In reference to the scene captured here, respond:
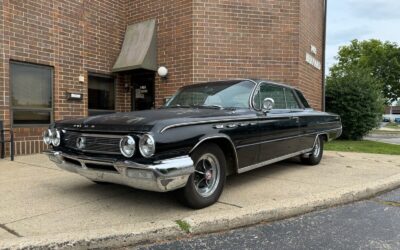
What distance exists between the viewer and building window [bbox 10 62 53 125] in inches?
322

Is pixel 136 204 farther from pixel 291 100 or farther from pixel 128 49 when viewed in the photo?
pixel 128 49

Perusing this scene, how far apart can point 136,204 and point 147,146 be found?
3.36 ft

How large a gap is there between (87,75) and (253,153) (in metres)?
6.38

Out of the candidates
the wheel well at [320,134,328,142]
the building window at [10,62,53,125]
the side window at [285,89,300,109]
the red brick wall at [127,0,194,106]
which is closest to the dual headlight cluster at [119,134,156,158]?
the side window at [285,89,300,109]

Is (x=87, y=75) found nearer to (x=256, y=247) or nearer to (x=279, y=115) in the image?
(x=279, y=115)

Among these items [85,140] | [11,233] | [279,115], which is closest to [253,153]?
[279,115]

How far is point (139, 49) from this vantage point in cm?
1040

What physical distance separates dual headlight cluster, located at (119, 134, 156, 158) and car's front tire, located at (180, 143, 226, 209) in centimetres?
54

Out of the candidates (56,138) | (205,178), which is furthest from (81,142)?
(205,178)

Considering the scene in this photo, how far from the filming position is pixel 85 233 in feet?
10.7

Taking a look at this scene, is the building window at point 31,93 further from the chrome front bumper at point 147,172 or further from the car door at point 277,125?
the car door at point 277,125

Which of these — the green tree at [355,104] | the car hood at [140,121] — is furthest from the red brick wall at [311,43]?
the car hood at [140,121]

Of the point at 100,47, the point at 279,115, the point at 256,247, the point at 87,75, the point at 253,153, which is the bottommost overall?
the point at 256,247

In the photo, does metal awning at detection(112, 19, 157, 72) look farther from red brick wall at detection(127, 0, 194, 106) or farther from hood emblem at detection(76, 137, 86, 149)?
hood emblem at detection(76, 137, 86, 149)
